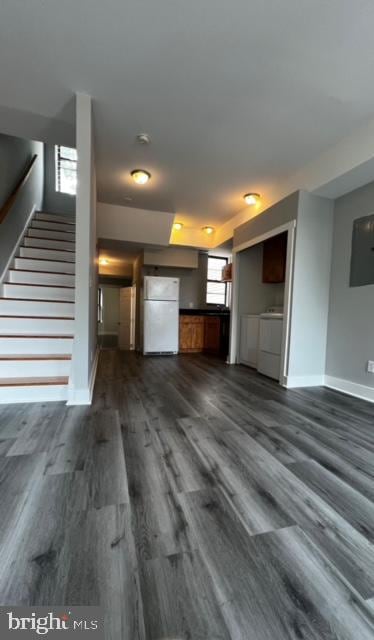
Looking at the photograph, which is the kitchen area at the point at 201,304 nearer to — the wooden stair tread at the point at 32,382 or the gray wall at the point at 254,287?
the gray wall at the point at 254,287

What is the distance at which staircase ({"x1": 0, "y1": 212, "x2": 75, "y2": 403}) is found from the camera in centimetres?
241

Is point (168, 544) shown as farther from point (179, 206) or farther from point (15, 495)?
point (179, 206)

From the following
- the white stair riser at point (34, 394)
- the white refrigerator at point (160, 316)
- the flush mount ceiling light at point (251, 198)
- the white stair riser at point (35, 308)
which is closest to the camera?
the white stair riser at point (34, 394)

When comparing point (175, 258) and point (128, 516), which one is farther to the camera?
point (175, 258)

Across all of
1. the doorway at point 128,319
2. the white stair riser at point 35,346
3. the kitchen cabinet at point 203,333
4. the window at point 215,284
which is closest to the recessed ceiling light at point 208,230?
the window at point 215,284

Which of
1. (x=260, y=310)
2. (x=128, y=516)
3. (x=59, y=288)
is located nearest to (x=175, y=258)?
(x=260, y=310)

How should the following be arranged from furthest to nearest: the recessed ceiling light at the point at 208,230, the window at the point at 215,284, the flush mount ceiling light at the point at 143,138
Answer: the window at the point at 215,284
the recessed ceiling light at the point at 208,230
the flush mount ceiling light at the point at 143,138

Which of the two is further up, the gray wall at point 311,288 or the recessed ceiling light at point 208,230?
the recessed ceiling light at point 208,230

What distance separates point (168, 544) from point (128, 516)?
0.71ft

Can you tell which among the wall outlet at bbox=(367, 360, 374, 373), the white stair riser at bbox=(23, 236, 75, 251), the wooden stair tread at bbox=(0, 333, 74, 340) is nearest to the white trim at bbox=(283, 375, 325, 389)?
the wall outlet at bbox=(367, 360, 374, 373)

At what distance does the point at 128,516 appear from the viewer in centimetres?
109

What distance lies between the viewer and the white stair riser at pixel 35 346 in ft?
8.77

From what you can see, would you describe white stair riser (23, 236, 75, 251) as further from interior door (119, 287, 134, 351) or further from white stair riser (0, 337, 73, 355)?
interior door (119, 287, 134, 351)

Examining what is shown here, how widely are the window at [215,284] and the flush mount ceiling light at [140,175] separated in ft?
11.3
